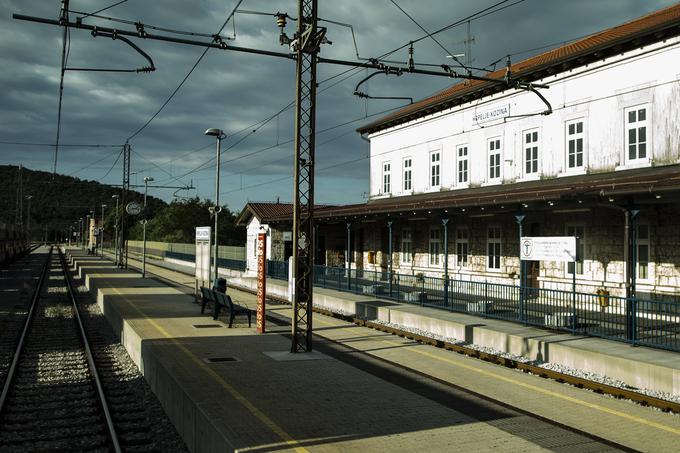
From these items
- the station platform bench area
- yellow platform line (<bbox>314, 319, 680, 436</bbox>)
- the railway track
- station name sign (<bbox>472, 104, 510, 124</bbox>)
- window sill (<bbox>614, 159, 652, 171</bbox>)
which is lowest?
the railway track

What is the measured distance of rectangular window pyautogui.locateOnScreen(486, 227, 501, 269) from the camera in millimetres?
24691

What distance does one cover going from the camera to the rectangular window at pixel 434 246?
2877cm

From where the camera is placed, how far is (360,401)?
8.87m

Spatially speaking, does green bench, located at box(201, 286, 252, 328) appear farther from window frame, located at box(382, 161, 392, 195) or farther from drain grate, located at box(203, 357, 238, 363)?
window frame, located at box(382, 161, 392, 195)

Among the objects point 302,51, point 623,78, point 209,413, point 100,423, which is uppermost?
point 623,78

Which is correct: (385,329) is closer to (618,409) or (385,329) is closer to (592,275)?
(592,275)

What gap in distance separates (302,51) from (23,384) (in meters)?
8.50

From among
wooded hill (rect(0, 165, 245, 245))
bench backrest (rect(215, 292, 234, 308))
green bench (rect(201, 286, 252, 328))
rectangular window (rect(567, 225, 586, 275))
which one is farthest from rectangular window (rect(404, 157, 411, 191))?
wooded hill (rect(0, 165, 245, 245))

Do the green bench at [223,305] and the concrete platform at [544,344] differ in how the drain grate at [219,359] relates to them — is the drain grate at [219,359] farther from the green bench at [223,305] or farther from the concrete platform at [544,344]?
the concrete platform at [544,344]

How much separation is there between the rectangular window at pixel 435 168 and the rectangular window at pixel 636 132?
11017mm

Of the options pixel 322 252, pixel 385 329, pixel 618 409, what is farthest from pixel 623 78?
pixel 322 252

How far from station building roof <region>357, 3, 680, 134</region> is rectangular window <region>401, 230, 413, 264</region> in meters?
6.17

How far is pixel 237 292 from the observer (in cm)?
3142

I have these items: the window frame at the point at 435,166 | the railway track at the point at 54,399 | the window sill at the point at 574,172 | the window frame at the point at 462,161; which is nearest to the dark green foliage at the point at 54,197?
the window frame at the point at 435,166
